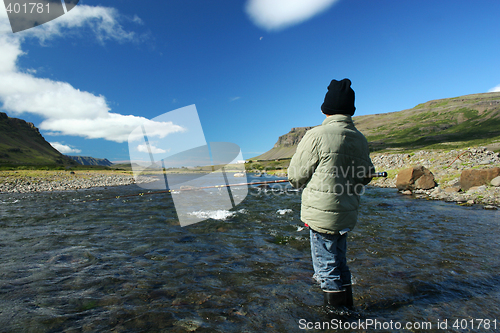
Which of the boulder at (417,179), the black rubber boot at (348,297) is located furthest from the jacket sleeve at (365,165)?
the boulder at (417,179)

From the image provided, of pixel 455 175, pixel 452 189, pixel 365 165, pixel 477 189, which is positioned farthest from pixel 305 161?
pixel 455 175

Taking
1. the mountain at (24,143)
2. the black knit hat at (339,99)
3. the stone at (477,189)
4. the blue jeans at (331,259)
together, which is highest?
the mountain at (24,143)

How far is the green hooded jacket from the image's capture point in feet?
9.91

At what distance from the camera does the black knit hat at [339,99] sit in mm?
3217

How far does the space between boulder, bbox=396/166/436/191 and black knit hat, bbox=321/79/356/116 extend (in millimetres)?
18525

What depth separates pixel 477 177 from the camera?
1417cm

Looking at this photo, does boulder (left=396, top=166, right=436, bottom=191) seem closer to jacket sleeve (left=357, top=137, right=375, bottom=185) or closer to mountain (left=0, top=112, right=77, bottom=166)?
jacket sleeve (left=357, top=137, right=375, bottom=185)

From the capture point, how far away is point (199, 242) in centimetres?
738

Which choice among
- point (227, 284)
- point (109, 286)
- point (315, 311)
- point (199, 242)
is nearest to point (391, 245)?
point (315, 311)

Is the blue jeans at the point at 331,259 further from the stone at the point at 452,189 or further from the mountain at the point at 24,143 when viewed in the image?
the mountain at the point at 24,143

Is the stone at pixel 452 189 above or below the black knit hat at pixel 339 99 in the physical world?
below

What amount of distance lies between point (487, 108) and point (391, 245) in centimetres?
25917

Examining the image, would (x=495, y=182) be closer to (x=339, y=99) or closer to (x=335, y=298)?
(x=335, y=298)

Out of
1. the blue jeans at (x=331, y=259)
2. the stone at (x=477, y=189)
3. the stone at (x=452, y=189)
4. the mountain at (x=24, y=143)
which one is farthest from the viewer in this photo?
the mountain at (x=24, y=143)
